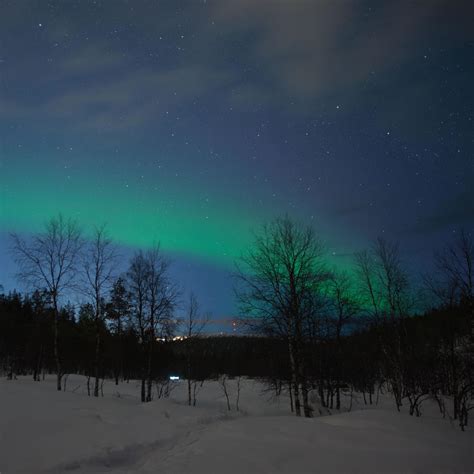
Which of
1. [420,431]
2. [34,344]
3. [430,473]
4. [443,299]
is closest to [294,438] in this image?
[430,473]

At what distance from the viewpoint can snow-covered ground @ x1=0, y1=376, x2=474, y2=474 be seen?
6348mm

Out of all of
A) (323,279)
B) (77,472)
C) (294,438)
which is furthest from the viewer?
(323,279)

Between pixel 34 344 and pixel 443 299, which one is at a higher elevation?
pixel 443 299

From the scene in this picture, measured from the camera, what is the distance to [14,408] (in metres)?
10.8

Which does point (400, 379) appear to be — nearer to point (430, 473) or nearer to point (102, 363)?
point (430, 473)

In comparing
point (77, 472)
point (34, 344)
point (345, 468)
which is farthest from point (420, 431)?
point (34, 344)

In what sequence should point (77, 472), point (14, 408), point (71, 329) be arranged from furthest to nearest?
point (71, 329), point (14, 408), point (77, 472)

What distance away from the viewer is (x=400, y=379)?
77.6 ft

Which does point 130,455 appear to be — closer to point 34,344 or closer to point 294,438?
point 294,438

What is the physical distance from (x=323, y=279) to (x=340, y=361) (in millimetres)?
16953

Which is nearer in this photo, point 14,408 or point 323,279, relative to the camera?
point 14,408

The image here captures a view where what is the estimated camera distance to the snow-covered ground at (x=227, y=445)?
20.8 ft

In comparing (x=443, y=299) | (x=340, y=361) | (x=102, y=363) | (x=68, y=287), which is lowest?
(x=102, y=363)

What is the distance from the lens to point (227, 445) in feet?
24.0
